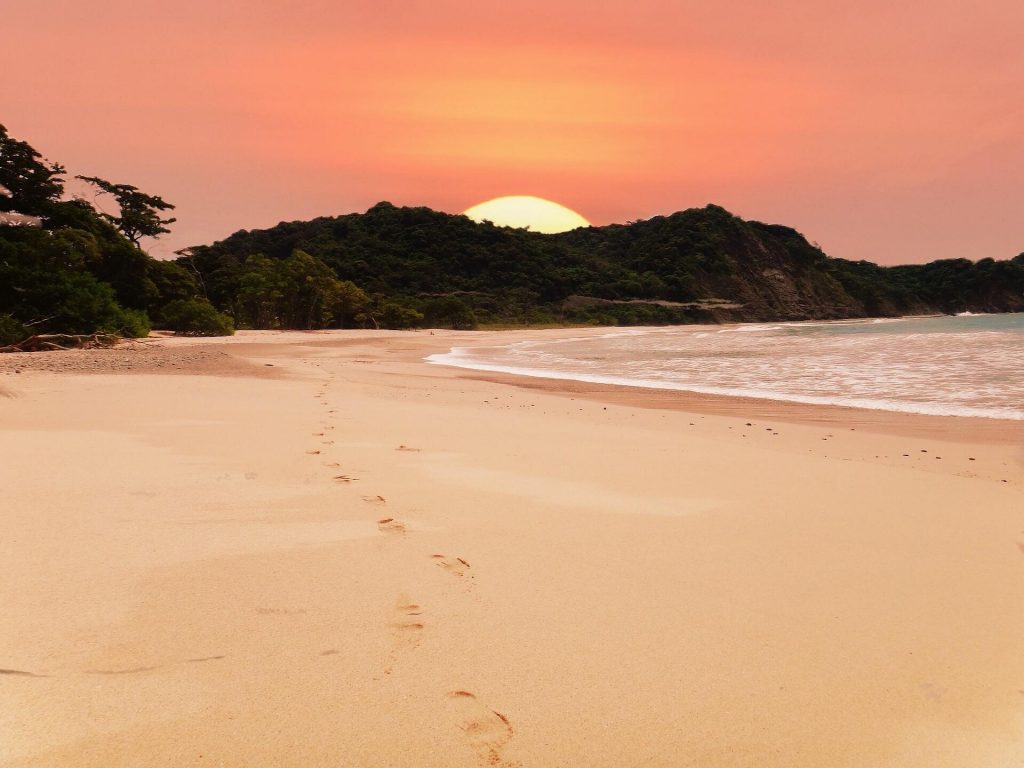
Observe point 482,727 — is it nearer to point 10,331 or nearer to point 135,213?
point 10,331

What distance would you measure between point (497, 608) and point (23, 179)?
3184 centimetres

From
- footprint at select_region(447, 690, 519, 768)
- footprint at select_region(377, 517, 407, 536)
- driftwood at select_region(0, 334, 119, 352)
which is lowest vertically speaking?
footprint at select_region(447, 690, 519, 768)

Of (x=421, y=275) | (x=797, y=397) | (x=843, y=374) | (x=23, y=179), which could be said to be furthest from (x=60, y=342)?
(x=421, y=275)

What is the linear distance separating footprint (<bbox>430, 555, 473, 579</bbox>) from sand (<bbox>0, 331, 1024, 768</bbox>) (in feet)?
0.05

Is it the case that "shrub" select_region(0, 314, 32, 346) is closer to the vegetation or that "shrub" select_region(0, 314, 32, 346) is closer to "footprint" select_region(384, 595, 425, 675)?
the vegetation

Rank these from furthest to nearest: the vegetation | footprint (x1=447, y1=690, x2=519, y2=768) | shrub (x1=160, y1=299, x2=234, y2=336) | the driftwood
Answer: shrub (x1=160, y1=299, x2=234, y2=336), the vegetation, the driftwood, footprint (x1=447, y1=690, x2=519, y2=768)

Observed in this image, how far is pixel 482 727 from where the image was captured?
179 cm

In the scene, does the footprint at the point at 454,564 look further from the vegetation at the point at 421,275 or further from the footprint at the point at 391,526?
the vegetation at the point at 421,275

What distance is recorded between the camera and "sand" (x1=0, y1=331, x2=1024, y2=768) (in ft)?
5.78

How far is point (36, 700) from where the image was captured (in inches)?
71.2

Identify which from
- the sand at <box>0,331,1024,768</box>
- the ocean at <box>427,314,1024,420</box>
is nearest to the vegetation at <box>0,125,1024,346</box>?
the ocean at <box>427,314,1024,420</box>

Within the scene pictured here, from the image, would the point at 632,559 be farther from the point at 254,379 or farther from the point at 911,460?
the point at 254,379

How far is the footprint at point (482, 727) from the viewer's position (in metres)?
1.68

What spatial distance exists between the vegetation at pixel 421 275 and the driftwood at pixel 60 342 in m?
0.54
